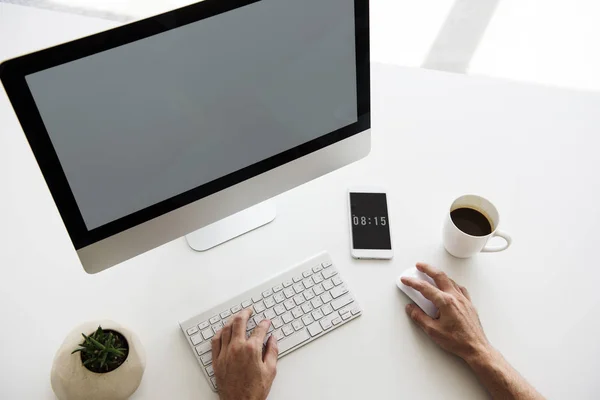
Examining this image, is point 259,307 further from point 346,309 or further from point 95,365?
point 95,365

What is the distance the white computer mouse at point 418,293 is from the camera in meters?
1.00

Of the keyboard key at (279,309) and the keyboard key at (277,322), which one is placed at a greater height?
the keyboard key at (279,309)

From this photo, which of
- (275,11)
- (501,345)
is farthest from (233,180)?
(501,345)

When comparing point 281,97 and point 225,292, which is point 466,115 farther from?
point 225,292

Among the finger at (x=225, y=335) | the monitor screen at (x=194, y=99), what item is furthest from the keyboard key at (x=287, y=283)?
the monitor screen at (x=194, y=99)

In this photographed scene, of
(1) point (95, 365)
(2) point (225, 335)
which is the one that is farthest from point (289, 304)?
(1) point (95, 365)

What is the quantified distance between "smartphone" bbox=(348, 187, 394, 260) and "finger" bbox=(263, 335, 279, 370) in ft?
0.74

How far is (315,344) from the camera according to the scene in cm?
97

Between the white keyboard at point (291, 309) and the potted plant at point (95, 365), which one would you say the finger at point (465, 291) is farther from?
the potted plant at point (95, 365)

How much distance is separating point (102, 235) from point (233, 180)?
220 millimetres

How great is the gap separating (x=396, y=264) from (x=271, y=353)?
289 millimetres

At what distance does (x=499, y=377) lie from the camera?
0.91m

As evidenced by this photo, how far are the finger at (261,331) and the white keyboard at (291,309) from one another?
1 cm

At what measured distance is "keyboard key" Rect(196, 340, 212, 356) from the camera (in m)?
0.95
